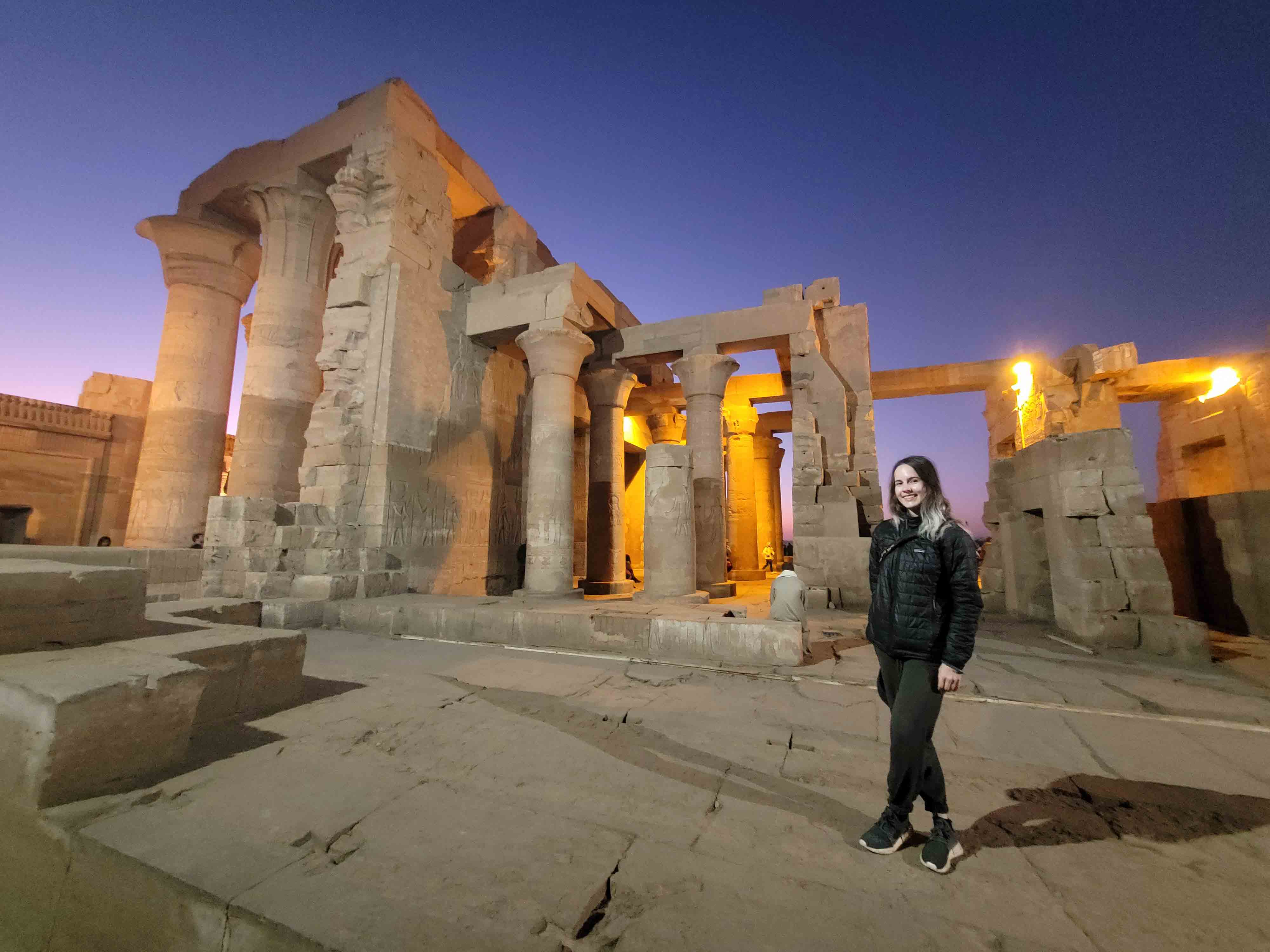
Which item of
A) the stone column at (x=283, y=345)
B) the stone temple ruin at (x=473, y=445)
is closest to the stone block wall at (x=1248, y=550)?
the stone temple ruin at (x=473, y=445)

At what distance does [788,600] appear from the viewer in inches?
213

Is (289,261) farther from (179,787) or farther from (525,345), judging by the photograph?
(179,787)

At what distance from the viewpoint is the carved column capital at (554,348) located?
9.45 metres

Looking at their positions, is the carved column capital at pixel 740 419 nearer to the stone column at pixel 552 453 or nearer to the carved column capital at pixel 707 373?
the carved column capital at pixel 707 373

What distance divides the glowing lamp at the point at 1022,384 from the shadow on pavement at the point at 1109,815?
49.6 feet

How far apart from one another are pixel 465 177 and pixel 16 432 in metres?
12.2

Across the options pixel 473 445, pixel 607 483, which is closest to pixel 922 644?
pixel 473 445

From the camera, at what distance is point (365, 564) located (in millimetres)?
8078

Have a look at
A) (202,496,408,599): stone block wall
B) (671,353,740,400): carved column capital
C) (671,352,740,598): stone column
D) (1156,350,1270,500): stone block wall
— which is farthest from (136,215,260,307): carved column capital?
(1156,350,1270,500): stone block wall

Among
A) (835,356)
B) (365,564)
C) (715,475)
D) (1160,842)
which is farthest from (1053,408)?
(365,564)

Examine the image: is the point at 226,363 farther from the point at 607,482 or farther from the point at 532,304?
the point at 607,482

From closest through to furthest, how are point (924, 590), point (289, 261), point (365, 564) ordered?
1. point (924, 590)
2. point (365, 564)
3. point (289, 261)

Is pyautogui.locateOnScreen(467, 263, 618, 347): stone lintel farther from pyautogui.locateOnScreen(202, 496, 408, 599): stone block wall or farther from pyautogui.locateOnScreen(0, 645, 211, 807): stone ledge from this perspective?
pyautogui.locateOnScreen(0, 645, 211, 807): stone ledge

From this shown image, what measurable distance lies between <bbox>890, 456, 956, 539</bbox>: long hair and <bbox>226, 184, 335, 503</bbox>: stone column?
1070 centimetres
